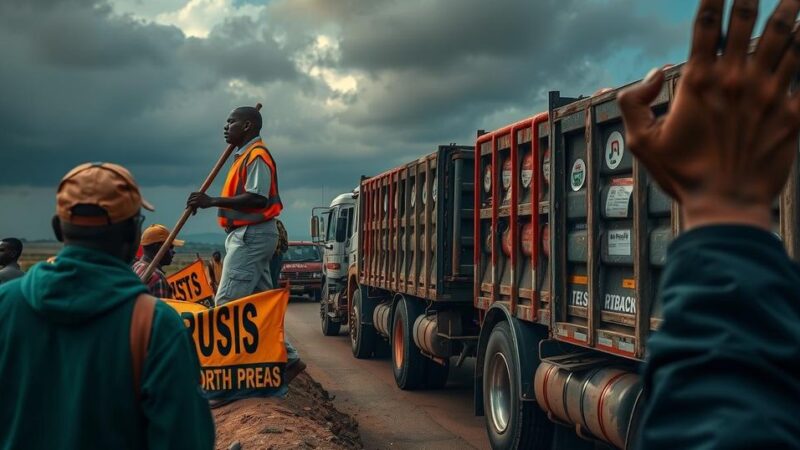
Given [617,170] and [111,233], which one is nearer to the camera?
[111,233]

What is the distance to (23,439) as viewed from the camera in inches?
87.7

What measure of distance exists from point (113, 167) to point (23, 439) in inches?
28.6

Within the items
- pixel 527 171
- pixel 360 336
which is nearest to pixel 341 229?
pixel 360 336

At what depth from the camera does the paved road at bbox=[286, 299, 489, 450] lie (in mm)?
8734

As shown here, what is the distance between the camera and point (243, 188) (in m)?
6.98

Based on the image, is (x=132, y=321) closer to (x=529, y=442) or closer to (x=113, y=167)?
(x=113, y=167)

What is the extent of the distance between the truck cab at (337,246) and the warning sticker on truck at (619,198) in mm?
10308

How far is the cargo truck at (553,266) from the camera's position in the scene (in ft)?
17.5

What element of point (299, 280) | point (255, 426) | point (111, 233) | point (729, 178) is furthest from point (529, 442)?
point (299, 280)

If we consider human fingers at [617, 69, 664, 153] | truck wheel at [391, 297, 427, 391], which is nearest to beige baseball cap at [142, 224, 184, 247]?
→ truck wheel at [391, 297, 427, 391]

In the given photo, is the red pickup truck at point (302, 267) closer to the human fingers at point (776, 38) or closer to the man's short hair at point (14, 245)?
the man's short hair at point (14, 245)

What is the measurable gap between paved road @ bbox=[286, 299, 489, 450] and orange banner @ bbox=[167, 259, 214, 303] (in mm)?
2179

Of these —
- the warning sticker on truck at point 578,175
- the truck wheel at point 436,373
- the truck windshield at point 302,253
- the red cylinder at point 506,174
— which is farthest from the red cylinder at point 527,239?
the truck windshield at point 302,253

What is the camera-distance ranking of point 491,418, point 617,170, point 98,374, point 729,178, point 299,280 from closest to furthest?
point 729,178, point 98,374, point 617,170, point 491,418, point 299,280
